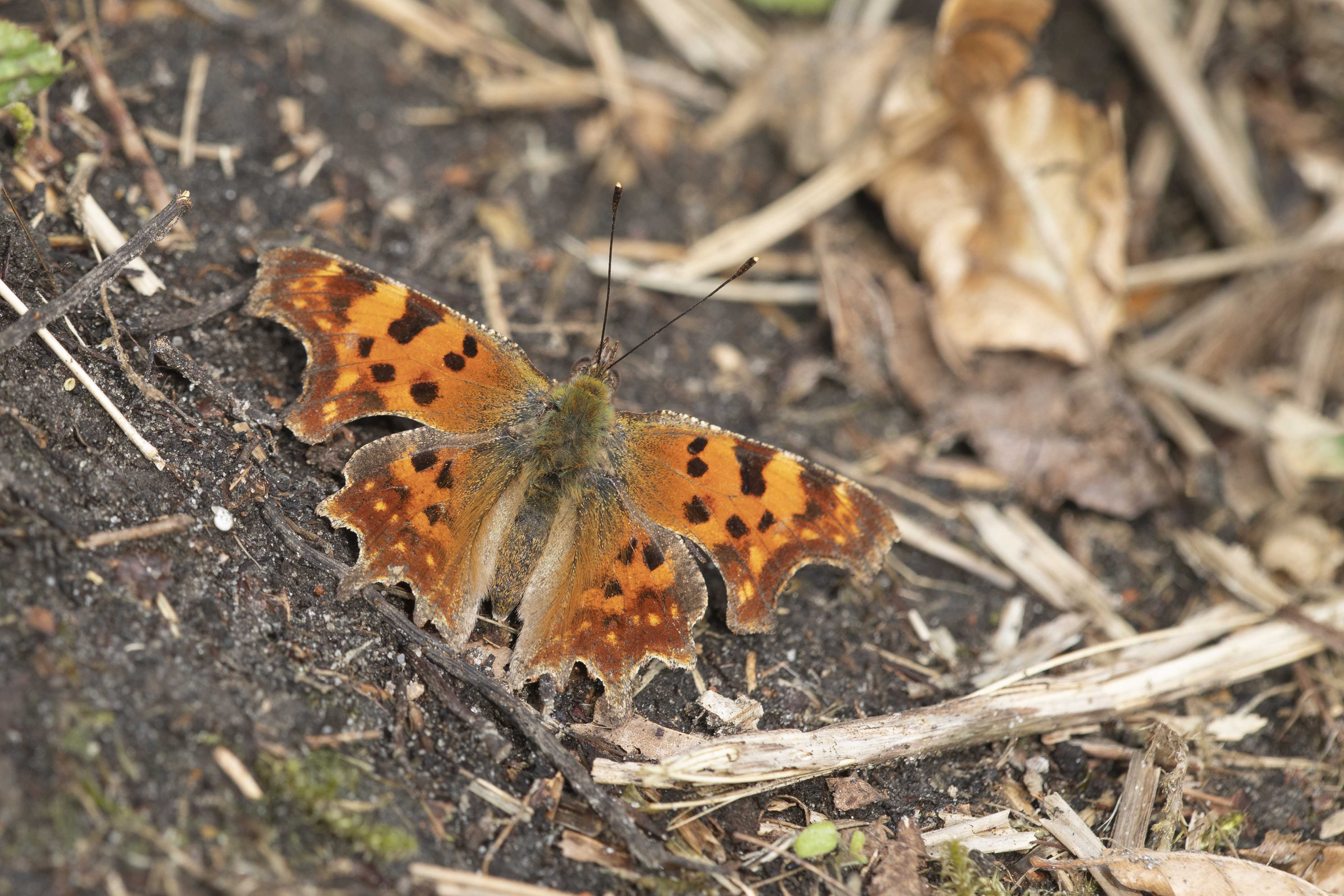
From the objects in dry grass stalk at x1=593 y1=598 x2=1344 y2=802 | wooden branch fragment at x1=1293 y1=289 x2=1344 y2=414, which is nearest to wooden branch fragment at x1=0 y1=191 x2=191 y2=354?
dry grass stalk at x1=593 y1=598 x2=1344 y2=802

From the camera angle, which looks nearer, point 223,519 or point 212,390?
point 223,519

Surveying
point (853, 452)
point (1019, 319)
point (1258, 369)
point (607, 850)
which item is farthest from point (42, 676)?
point (1258, 369)

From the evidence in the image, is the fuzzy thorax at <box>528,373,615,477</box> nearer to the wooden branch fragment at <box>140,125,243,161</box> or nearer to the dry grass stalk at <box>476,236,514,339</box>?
the dry grass stalk at <box>476,236,514,339</box>

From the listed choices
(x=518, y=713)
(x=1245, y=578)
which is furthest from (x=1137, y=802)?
(x=518, y=713)

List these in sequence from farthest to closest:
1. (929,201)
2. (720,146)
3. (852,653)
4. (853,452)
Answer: (720,146) < (929,201) < (853,452) < (852,653)

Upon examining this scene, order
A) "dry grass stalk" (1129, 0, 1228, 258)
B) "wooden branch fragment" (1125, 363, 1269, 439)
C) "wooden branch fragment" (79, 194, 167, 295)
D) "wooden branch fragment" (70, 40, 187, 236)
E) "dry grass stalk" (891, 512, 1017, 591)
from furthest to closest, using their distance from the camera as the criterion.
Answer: "dry grass stalk" (1129, 0, 1228, 258) → "wooden branch fragment" (1125, 363, 1269, 439) → "dry grass stalk" (891, 512, 1017, 591) → "wooden branch fragment" (70, 40, 187, 236) → "wooden branch fragment" (79, 194, 167, 295)

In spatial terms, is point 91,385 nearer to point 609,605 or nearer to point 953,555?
point 609,605

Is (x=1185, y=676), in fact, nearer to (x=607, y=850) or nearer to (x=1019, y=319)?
(x=1019, y=319)
